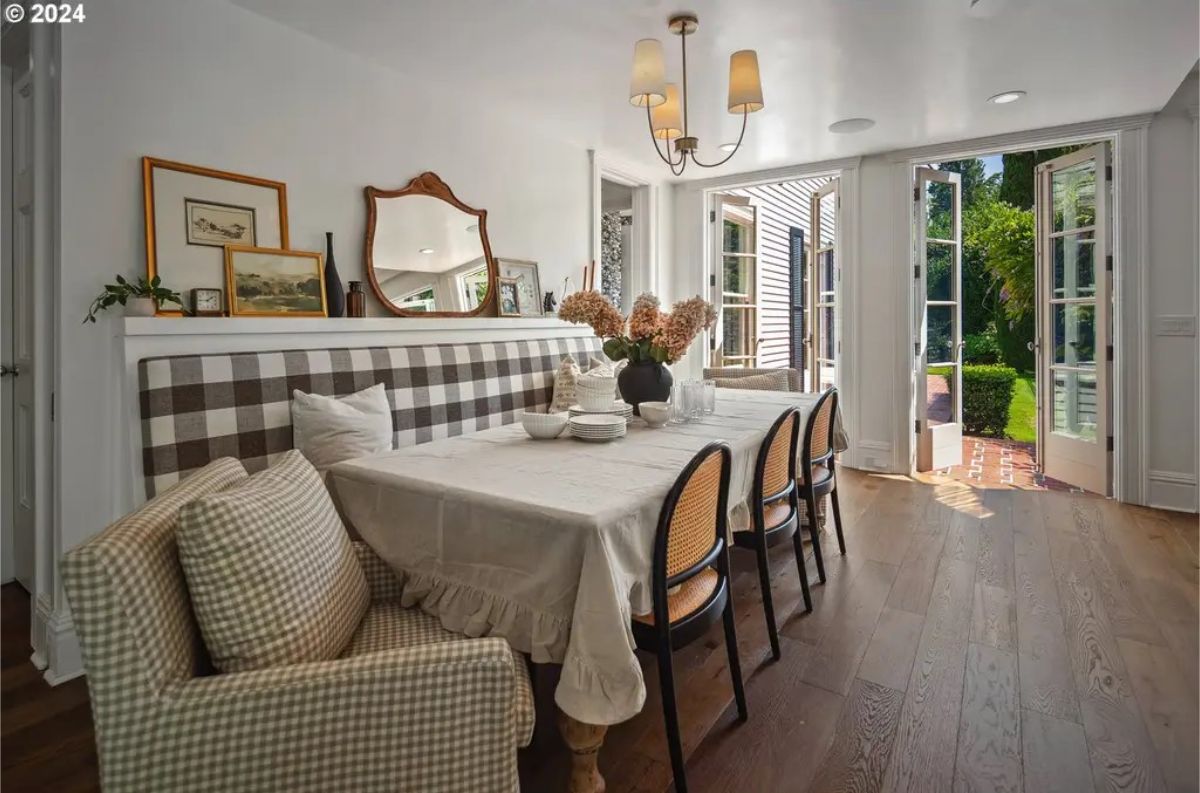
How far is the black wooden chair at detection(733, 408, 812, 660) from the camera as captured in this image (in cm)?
213

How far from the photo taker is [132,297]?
7.18 feet

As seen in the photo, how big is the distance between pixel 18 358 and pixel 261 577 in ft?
8.86

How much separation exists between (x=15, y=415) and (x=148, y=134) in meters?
1.55

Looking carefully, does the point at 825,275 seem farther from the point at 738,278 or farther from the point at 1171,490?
the point at 1171,490

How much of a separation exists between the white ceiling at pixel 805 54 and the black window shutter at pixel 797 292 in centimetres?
331

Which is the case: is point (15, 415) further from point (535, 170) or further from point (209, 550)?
point (535, 170)

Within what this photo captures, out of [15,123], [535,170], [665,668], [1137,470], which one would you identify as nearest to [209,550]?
[665,668]

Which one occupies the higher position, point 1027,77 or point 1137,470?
point 1027,77

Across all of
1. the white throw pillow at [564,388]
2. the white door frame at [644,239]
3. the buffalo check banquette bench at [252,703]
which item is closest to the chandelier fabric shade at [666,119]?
the white throw pillow at [564,388]

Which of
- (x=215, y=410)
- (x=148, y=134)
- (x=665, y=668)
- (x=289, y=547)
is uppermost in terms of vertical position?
(x=148, y=134)

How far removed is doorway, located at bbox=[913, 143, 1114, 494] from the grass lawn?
0.06 feet

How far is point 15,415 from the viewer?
9.52 feet

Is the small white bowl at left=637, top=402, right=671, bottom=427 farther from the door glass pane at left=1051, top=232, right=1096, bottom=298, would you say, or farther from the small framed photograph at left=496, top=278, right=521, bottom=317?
the door glass pane at left=1051, top=232, right=1096, bottom=298

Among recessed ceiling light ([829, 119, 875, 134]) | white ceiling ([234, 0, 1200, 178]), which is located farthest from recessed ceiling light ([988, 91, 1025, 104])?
recessed ceiling light ([829, 119, 875, 134])
